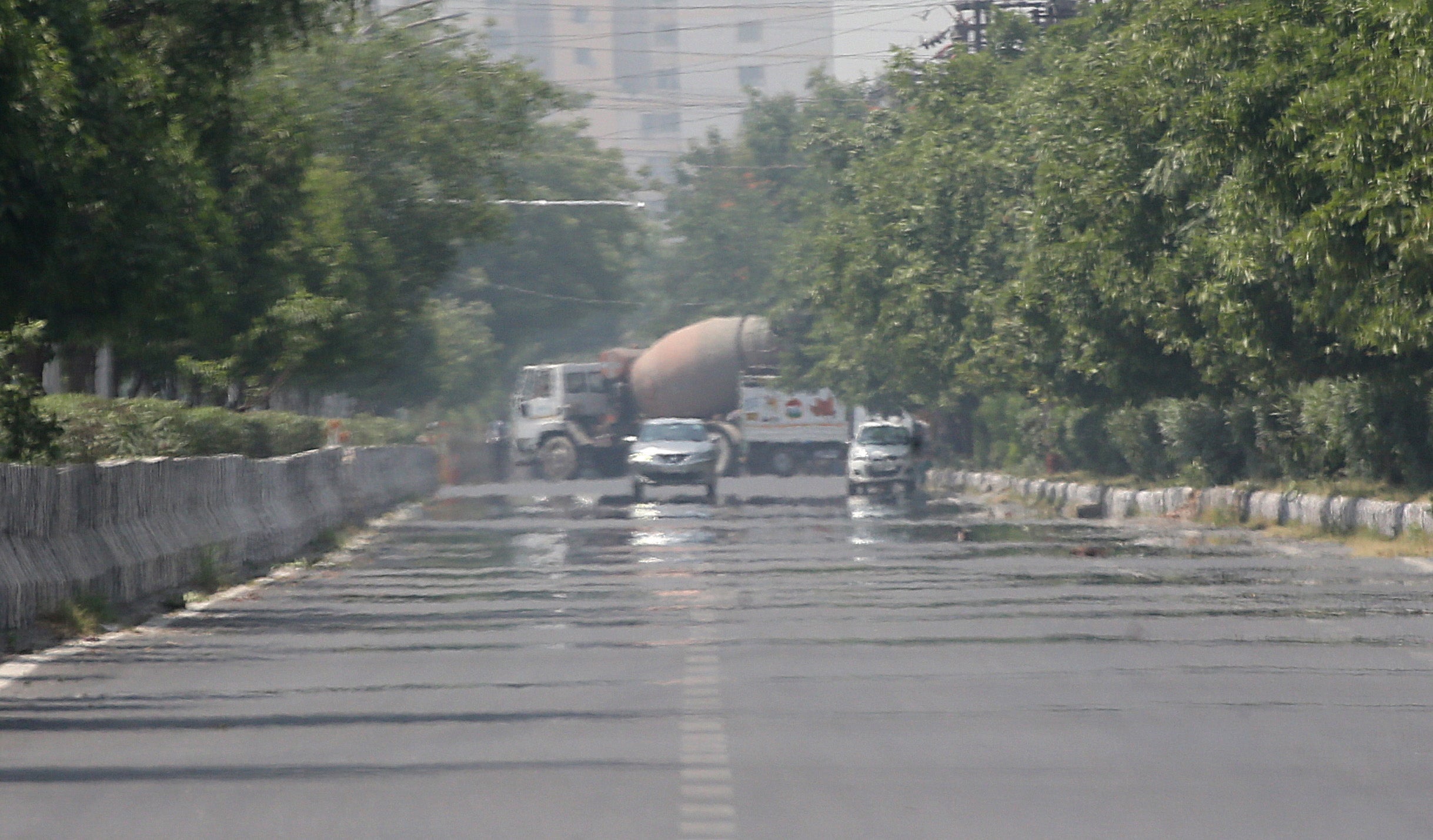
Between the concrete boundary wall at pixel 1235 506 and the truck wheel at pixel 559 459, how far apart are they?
18.3 metres

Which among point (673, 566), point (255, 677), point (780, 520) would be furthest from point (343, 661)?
point (780, 520)

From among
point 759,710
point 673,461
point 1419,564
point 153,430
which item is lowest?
point 1419,564

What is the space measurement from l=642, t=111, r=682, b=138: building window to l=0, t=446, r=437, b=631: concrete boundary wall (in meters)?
159

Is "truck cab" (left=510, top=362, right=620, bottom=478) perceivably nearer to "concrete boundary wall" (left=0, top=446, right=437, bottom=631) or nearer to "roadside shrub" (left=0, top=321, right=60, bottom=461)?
"concrete boundary wall" (left=0, top=446, right=437, bottom=631)

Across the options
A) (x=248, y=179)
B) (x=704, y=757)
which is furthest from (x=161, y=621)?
(x=248, y=179)

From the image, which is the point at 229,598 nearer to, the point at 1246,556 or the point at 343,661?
the point at 343,661

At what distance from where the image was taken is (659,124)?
19350cm

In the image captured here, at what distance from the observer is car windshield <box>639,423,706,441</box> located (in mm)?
51656

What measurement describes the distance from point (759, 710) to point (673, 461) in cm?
3879

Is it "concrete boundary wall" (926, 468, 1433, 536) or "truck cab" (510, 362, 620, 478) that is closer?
"concrete boundary wall" (926, 468, 1433, 536)

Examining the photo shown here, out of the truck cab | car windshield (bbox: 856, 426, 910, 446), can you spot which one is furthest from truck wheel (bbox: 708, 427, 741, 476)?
car windshield (bbox: 856, 426, 910, 446)

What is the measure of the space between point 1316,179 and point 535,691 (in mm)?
15389

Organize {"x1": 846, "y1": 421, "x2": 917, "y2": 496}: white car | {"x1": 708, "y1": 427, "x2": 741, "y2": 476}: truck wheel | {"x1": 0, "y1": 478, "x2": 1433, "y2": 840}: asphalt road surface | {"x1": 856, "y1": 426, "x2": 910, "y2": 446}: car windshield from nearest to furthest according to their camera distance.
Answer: {"x1": 0, "y1": 478, "x2": 1433, "y2": 840}: asphalt road surface, {"x1": 846, "y1": 421, "x2": 917, "y2": 496}: white car, {"x1": 856, "y1": 426, "x2": 910, "y2": 446}: car windshield, {"x1": 708, "y1": 427, "x2": 741, "y2": 476}: truck wheel

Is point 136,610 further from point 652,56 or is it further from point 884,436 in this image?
point 652,56
